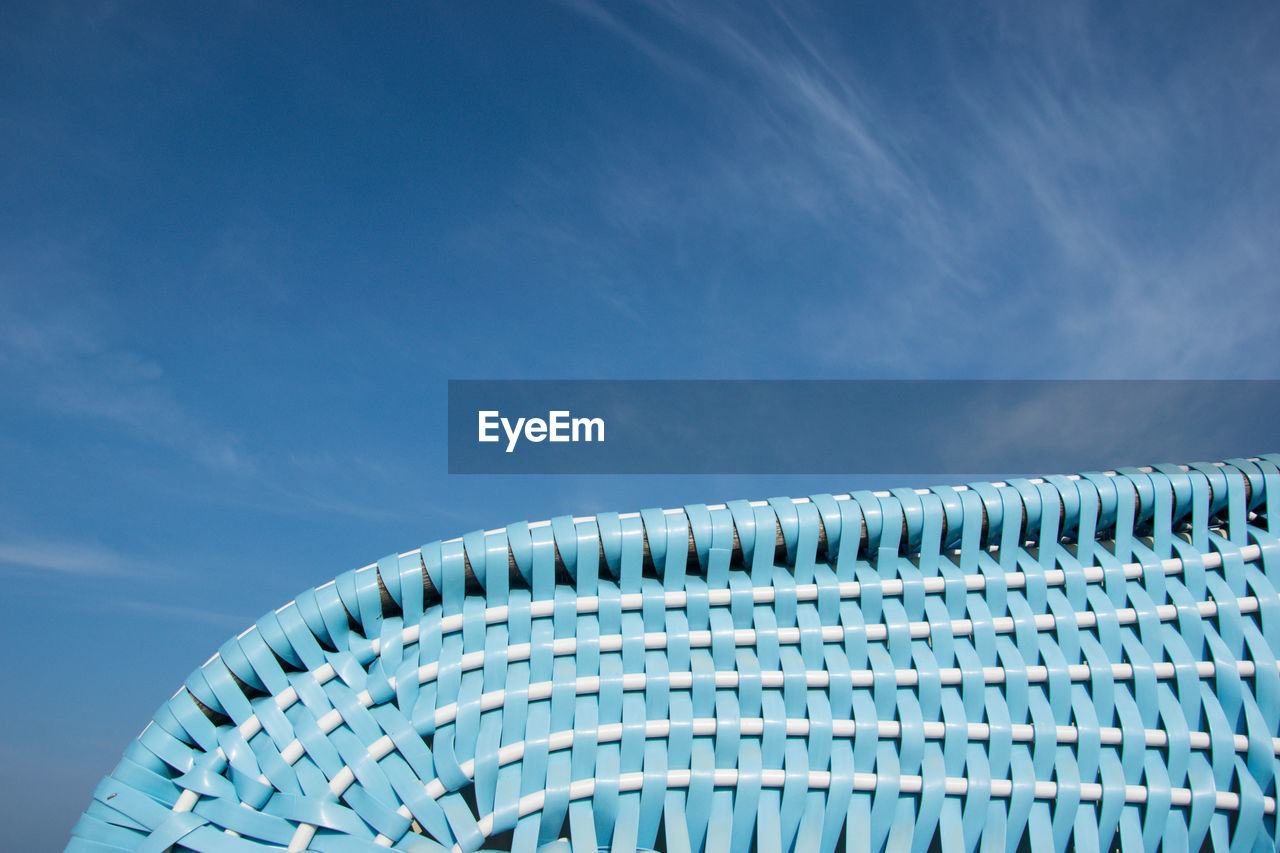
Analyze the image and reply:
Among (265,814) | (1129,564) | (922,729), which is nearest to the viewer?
(265,814)

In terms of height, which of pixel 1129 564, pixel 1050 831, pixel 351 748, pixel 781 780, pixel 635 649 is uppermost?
pixel 1129 564

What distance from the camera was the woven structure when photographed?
2.19 m

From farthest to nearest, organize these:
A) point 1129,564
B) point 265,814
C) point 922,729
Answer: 1. point 1129,564
2. point 922,729
3. point 265,814

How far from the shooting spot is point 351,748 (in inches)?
86.4

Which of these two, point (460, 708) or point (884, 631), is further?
point (884, 631)

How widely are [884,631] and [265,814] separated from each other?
5.82 feet

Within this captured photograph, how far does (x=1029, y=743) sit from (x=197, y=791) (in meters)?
2.30

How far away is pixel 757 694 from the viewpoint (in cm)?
239

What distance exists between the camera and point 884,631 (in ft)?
8.34

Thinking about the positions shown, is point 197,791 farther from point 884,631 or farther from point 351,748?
point 884,631

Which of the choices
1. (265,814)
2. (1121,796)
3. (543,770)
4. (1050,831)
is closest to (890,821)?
(1050,831)

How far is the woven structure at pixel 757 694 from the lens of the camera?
219 centimetres

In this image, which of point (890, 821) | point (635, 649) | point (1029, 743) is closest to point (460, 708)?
point (635, 649)

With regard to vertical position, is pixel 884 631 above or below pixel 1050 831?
above
